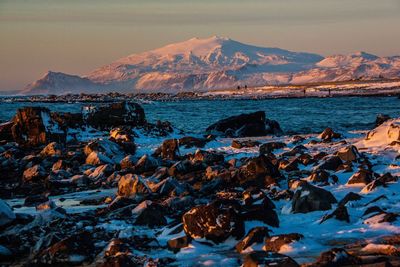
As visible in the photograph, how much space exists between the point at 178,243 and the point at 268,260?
1.88 m

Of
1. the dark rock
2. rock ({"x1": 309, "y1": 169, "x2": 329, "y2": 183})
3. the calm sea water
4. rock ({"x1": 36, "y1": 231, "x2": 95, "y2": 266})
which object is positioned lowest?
the calm sea water

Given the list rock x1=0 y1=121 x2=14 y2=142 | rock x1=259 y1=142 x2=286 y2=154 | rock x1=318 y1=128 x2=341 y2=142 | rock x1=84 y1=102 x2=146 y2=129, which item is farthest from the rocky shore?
rock x1=84 y1=102 x2=146 y2=129

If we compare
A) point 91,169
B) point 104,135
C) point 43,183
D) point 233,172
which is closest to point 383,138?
point 233,172

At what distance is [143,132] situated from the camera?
2738 cm

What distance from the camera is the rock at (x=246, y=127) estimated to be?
28.3 meters

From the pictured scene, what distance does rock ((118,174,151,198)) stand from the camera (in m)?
12.1

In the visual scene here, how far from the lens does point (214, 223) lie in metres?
8.36

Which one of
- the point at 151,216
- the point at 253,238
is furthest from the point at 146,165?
the point at 253,238

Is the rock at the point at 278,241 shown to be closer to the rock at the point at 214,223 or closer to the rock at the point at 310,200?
the rock at the point at 214,223

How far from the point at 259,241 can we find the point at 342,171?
6131 mm

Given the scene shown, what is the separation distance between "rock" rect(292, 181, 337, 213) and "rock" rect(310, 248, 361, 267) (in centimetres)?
275

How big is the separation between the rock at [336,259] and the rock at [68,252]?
323 centimetres

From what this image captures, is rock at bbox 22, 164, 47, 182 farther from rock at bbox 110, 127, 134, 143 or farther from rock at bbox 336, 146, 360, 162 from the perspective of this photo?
rock at bbox 336, 146, 360, 162

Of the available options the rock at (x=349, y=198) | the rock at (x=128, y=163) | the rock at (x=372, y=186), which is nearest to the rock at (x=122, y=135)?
the rock at (x=128, y=163)
